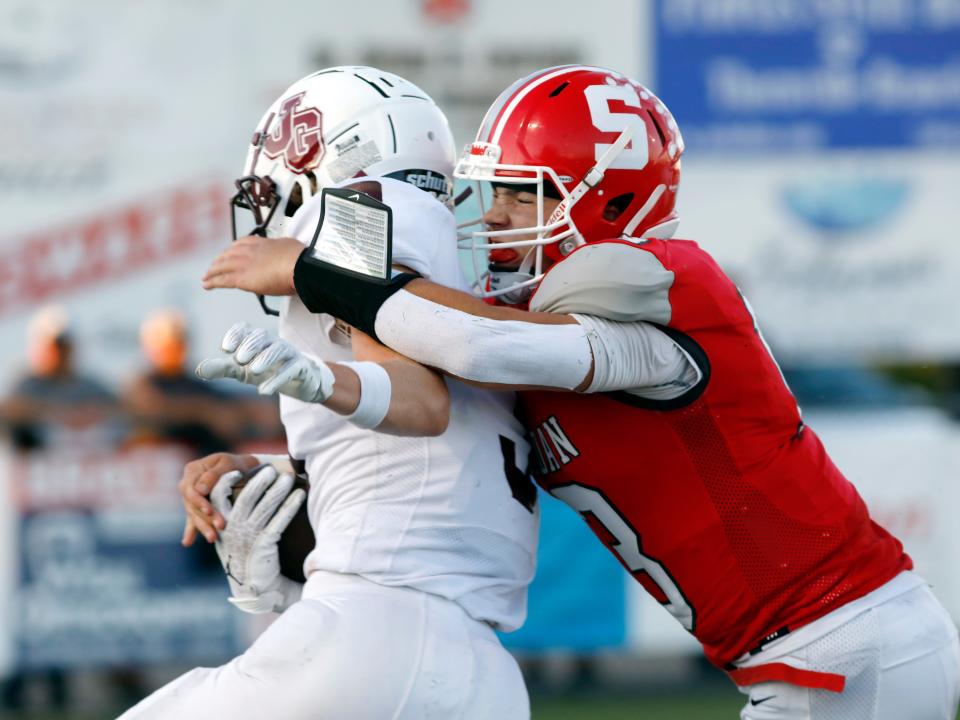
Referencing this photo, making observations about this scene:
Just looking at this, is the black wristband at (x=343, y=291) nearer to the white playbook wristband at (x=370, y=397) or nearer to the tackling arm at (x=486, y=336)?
the tackling arm at (x=486, y=336)

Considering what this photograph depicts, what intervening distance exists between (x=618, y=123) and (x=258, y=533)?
116 cm

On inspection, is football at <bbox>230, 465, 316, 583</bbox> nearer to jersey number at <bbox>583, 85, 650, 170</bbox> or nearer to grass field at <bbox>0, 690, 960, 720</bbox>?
jersey number at <bbox>583, 85, 650, 170</bbox>

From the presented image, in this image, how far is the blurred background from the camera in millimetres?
7035

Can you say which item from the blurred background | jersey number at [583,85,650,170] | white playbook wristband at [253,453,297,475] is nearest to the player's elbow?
white playbook wristband at [253,453,297,475]

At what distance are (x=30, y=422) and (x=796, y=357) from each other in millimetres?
4036

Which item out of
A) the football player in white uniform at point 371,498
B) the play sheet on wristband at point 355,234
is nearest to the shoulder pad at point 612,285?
the football player in white uniform at point 371,498

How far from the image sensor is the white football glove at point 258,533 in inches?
118

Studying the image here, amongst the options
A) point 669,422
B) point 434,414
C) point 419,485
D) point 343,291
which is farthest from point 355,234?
point 669,422

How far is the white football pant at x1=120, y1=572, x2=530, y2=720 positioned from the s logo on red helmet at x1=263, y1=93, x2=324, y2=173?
3.03 ft

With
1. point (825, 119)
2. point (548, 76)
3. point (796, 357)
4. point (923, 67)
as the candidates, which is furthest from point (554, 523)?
point (548, 76)

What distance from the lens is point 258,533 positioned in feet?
9.86

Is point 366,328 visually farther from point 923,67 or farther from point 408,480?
point 923,67

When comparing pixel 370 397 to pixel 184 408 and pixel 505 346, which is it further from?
pixel 184 408

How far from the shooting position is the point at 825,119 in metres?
8.09
